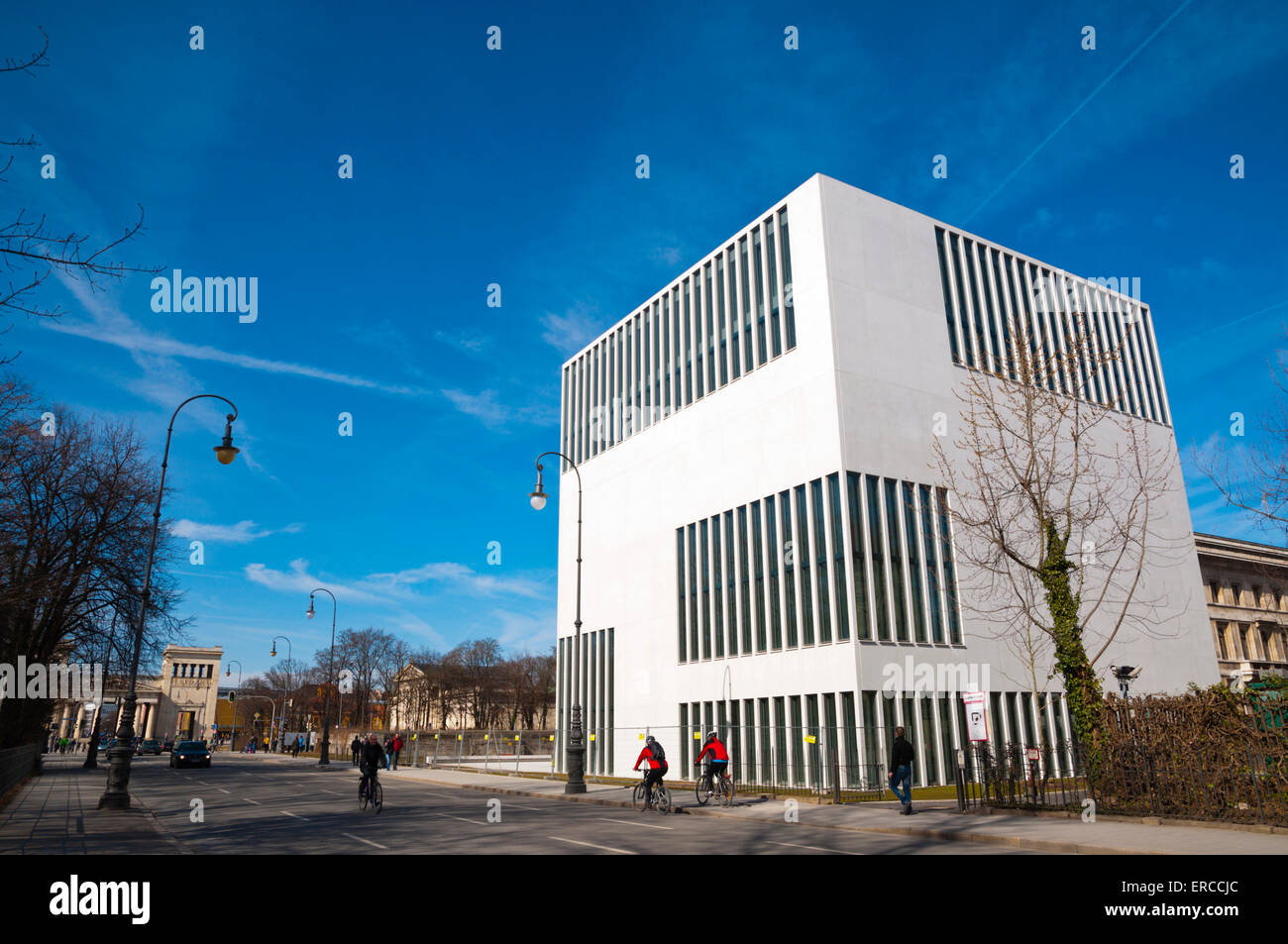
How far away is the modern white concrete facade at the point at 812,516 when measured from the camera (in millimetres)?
30250

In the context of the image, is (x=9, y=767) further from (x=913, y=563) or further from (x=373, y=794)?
(x=913, y=563)

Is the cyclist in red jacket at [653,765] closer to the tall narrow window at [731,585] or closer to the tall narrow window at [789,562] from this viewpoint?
the tall narrow window at [789,562]

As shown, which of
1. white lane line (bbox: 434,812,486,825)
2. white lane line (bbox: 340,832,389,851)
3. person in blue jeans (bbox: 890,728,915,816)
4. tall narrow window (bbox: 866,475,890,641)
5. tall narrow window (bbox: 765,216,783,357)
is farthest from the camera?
tall narrow window (bbox: 765,216,783,357)

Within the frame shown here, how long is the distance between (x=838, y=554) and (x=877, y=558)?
167cm

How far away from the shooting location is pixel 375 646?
93.2 meters

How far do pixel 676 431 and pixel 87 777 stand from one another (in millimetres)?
32314

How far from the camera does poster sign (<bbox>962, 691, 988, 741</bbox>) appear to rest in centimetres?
1964

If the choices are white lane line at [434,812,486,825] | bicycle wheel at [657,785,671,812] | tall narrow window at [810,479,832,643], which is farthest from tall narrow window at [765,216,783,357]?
white lane line at [434,812,486,825]

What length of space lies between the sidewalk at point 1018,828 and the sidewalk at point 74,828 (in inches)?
510

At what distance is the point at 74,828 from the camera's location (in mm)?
16109

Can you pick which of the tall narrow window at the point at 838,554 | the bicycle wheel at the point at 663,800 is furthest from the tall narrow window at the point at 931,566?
the bicycle wheel at the point at 663,800

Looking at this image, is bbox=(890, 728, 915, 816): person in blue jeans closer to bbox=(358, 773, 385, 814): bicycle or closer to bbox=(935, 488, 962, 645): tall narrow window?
bbox=(935, 488, 962, 645): tall narrow window

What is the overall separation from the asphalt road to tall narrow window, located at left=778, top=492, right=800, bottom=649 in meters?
10.9
